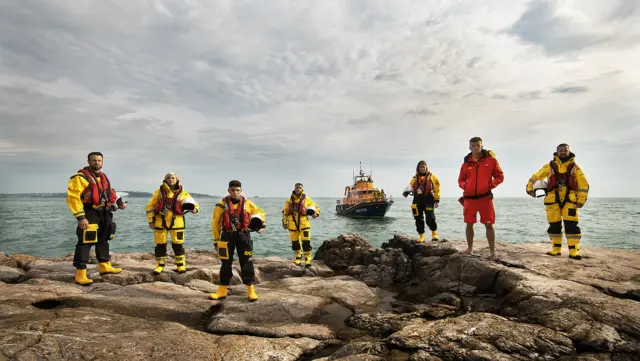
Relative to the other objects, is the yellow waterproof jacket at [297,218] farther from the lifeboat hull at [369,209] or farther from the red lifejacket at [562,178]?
the lifeboat hull at [369,209]

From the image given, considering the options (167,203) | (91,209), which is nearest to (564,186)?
(167,203)

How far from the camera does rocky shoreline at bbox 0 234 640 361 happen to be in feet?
11.1

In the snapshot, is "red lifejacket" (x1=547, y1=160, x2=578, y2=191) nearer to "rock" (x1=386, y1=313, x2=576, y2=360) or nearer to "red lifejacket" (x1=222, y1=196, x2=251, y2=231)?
"rock" (x1=386, y1=313, x2=576, y2=360)

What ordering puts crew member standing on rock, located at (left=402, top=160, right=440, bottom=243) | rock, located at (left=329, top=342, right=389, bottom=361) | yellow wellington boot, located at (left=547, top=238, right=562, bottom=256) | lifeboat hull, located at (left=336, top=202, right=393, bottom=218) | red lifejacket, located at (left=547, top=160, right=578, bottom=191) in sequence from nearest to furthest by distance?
rock, located at (left=329, top=342, right=389, bottom=361) < red lifejacket, located at (left=547, top=160, right=578, bottom=191) < yellow wellington boot, located at (left=547, top=238, right=562, bottom=256) < crew member standing on rock, located at (left=402, top=160, right=440, bottom=243) < lifeboat hull, located at (left=336, top=202, right=393, bottom=218)

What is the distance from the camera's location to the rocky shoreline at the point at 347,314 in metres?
3.38

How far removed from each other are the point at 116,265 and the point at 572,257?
34.5 ft

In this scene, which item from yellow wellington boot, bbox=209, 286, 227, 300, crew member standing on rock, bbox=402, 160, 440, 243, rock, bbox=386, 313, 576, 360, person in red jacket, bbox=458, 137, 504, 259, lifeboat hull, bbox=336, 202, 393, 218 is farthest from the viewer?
lifeboat hull, bbox=336, 202, 393, 218

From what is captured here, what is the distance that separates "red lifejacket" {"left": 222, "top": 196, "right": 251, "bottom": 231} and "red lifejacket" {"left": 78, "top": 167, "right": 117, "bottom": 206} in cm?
281

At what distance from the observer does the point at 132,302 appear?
5008 millimetres

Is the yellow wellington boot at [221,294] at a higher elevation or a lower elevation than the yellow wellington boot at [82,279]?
lower

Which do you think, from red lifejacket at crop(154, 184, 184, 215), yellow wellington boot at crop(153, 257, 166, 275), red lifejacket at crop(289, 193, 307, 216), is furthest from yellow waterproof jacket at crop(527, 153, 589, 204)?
yellow wellington boot at crop(153, 257, 166, 275)

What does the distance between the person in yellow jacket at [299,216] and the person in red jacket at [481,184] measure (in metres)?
4.09

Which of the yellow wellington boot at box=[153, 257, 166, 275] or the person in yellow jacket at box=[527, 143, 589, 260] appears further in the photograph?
the yellow wellington boot at box=[153, 257, 166, 275]

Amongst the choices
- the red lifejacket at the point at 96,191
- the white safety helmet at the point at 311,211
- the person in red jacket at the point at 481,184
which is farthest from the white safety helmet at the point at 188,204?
the person in red jacket at the point at 481,184
